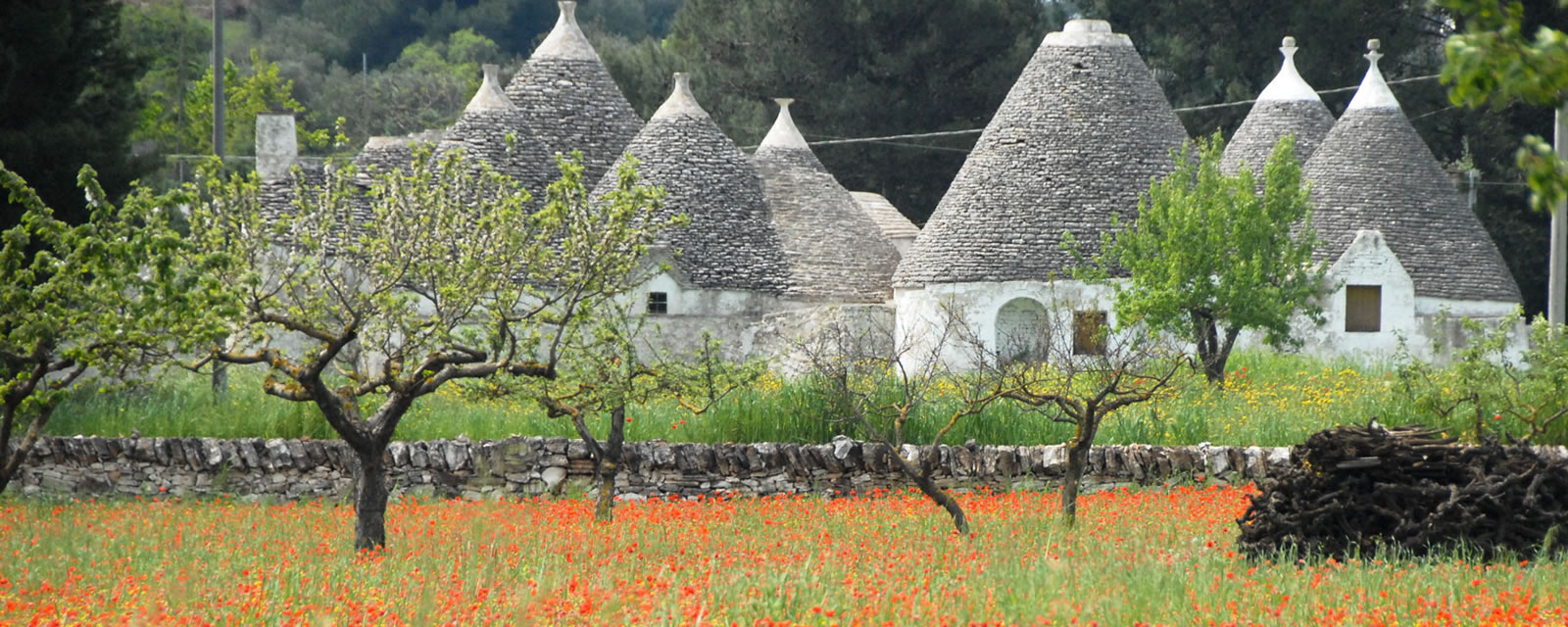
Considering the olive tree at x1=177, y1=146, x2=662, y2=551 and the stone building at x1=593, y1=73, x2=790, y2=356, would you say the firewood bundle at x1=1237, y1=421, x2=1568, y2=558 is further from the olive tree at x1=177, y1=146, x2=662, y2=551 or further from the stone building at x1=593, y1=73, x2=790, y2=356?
the stone building at x1=593, y1=73, x2=790, y2=356

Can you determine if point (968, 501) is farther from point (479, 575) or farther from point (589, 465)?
point (479, 575)

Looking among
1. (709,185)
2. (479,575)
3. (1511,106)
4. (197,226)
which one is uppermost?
(1511,106)

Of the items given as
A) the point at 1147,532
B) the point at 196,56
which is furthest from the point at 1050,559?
the point at 196,56

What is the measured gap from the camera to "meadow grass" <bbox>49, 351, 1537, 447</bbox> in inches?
663

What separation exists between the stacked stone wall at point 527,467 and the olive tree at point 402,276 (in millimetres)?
3074

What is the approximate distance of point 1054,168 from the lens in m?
28.3

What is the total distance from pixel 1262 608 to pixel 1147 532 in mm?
3578

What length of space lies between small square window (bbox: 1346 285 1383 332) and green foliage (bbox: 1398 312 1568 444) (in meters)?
12.3

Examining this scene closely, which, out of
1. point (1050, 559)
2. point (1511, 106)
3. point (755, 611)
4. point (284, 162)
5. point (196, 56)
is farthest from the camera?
point (196, 56)

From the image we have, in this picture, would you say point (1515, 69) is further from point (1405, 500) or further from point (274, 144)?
point (274, 144)

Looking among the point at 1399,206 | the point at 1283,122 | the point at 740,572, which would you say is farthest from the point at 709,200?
the point at 740,572

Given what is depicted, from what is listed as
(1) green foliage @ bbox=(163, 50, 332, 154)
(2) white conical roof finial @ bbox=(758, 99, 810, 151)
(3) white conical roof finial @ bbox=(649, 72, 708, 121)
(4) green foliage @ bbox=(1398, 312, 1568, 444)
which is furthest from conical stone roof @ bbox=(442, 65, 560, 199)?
(1) green foliage @ bbox=(163, 50, 332, 154)

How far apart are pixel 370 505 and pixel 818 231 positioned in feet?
63.4

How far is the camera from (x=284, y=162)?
1214 inches
